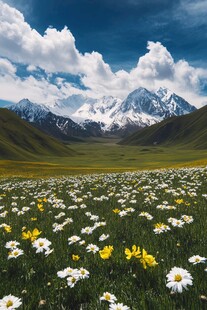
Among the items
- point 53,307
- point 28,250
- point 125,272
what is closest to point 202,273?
point 125,272

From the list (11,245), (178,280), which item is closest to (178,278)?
(178,280)

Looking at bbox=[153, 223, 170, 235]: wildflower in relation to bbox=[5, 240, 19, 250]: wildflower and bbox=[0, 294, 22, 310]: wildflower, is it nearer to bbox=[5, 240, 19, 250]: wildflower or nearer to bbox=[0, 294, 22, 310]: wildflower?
bbox=[5, 240, 19, 250]: wildflower

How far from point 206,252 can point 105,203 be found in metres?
6.58

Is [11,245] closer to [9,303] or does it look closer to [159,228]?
[9,303]

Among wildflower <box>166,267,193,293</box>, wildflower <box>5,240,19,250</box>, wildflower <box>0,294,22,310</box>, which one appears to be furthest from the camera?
wildflower <box>5,240,19,250</box>

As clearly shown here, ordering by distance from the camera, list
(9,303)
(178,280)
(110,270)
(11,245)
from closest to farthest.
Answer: (9,303) < (178,280) < (110,270) < (11,245)

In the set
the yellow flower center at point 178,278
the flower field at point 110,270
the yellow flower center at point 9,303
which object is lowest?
the flower field at point 110,270

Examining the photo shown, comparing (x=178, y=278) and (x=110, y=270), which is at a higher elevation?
(x=178, y=278)

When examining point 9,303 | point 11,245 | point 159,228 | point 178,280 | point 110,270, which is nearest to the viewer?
A: point 9,303

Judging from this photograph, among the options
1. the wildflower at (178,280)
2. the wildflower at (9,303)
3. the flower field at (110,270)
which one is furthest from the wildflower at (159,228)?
the wildflower at (9,303)

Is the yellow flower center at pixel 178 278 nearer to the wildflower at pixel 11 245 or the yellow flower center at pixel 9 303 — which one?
the yellow flower center at pixel 9 303

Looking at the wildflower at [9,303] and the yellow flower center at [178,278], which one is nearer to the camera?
the wildflower at [9,303]

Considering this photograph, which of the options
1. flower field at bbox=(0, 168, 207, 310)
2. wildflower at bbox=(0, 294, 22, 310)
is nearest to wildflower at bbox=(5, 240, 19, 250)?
flower field at bbox=(0, 168, 207, 310)

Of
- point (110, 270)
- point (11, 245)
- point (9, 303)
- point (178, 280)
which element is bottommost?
point (110, 270)
